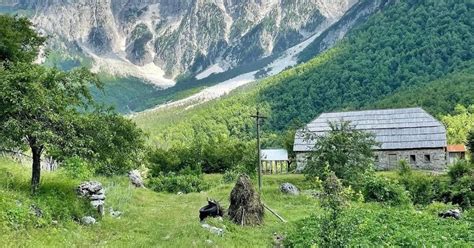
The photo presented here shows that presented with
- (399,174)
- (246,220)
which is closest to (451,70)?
(399,174)

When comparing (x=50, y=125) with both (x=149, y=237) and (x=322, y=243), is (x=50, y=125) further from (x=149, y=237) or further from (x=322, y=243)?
(x=322, y=243)

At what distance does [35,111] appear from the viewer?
75.8 ft

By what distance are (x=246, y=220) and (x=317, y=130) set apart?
46153mm

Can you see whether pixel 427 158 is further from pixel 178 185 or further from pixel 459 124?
pixel 459 124

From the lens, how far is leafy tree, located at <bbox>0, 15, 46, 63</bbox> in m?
33.8

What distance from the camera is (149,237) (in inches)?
880

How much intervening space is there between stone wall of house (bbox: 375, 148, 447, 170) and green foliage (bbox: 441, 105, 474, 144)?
49.6 meters

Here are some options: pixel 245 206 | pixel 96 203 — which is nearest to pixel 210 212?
pixel 245 206

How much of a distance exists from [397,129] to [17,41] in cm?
5207

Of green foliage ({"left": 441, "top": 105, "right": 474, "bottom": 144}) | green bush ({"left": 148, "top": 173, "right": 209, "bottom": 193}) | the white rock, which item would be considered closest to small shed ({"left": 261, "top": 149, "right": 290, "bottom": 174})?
green bush ({"left": 148, "top": 173, "right": 209, "bottom": 193})

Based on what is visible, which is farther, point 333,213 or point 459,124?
point 459,124

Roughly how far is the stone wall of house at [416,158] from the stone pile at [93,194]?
49.6 m

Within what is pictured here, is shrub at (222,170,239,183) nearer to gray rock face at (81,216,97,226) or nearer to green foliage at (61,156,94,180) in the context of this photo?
green foliage at (61,156,94,180)

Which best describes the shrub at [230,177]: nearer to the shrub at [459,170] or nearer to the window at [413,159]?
the window at [413,159]
